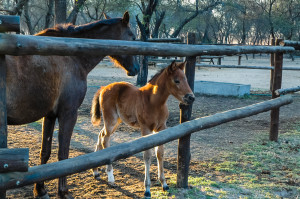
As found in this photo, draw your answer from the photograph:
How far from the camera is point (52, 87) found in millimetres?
3268

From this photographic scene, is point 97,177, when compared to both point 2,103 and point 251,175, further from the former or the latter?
point 2,103

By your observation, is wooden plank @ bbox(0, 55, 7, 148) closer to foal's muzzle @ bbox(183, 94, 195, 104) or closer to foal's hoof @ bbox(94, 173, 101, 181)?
foal's muzzle @ bbox(183, 94, 195, 104)

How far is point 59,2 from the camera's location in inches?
368

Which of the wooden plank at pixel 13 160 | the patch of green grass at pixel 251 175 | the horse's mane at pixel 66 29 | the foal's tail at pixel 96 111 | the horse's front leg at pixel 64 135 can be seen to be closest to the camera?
the wooden plank at pixel 13 160

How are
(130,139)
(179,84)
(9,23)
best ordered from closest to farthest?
(9,23)
(179,84)
(130,139)

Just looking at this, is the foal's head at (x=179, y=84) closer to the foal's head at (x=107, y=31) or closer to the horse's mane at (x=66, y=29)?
the foal's head at (x=107, y=31)

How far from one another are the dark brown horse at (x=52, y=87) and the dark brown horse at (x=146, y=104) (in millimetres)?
788

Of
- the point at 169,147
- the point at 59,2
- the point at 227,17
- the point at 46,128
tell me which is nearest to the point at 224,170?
the point at 169,147

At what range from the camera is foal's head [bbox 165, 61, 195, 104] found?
12.3 ft

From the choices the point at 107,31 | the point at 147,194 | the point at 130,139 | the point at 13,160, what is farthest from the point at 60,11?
the point at 13,160

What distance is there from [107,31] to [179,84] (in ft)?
3.86

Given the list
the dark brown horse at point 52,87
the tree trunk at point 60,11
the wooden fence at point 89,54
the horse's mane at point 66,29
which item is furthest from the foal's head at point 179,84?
the tree trunk at point 60,11

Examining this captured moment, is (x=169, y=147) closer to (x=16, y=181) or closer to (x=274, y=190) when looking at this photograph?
(x=274, y=190)

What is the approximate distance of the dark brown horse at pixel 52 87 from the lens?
2963mm
